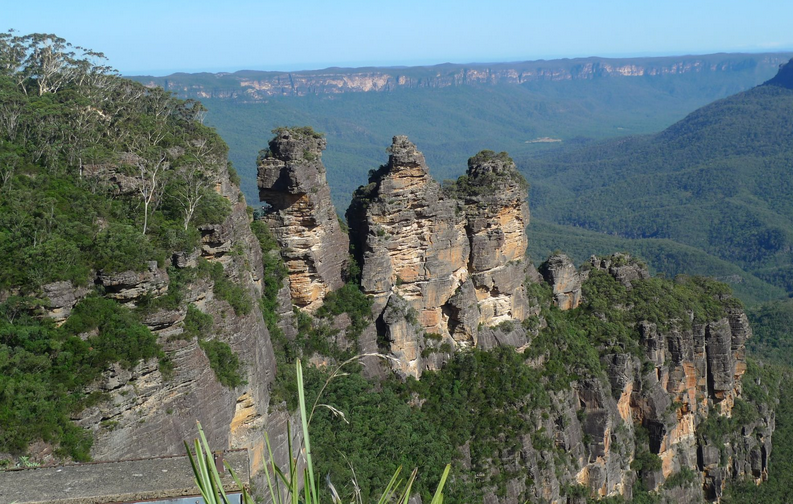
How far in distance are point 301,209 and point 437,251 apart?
757cm

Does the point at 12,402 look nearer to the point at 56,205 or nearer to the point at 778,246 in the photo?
the point at 56,205

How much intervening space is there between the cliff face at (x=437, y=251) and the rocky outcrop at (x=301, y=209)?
2210 mm

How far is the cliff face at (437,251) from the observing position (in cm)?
3603

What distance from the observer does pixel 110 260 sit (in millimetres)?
19953

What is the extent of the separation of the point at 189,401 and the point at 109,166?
32.3ft

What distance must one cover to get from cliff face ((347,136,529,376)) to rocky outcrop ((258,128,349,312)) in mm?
2210

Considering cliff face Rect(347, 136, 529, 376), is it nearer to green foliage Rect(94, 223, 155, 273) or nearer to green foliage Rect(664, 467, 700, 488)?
green foliage Rect(664, 467, 700, 488)

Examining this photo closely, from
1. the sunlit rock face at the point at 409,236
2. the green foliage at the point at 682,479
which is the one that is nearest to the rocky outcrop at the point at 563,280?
the sunlit rock face at the point at 409,236

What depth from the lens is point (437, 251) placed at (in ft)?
123

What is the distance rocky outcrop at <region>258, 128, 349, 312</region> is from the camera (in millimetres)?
33594

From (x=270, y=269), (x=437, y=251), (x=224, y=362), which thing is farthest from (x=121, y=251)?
(x=437, y=251)

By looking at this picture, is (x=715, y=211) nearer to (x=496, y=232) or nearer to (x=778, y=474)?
(x=778, y=474)

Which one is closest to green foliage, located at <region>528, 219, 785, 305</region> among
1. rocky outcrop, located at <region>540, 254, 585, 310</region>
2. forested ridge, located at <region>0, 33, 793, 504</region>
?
rocky outcrop, located at <region>540, 254, 585, 310</region>

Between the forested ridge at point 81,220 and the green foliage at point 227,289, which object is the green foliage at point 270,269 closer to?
the forested ridge at point 81,220
